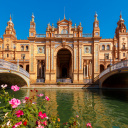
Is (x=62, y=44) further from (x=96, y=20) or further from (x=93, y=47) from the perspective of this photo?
(x=96, y=20)

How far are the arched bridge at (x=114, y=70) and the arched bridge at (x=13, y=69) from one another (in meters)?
12.7

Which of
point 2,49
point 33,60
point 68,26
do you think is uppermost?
point 68,26

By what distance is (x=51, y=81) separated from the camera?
2136cm

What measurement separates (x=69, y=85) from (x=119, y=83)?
915cm

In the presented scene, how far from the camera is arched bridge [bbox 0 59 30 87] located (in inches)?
558

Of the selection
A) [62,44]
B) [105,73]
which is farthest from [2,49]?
[105,73]

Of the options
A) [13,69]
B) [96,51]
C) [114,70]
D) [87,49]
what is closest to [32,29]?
[13,69]

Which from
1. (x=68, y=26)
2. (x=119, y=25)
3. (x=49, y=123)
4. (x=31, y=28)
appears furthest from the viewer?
A: (x=119, y=25)

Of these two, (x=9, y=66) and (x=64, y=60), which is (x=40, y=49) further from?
(x=64, y=60)

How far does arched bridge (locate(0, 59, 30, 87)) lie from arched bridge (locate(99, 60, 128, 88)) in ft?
41.6

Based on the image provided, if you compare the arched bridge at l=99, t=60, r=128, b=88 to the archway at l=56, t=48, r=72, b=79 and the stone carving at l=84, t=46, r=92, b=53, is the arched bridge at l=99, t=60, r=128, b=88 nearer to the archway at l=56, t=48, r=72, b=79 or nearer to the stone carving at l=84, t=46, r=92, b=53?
the stone carving at l=84, t=46, r=92, b=53

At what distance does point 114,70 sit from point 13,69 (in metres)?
13.8

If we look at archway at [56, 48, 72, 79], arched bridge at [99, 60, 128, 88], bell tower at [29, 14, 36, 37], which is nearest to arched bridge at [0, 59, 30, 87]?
bell tower at [29, 14, 36, 37]

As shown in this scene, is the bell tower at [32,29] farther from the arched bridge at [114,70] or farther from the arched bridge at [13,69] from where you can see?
the arched bridge at [114,70]
